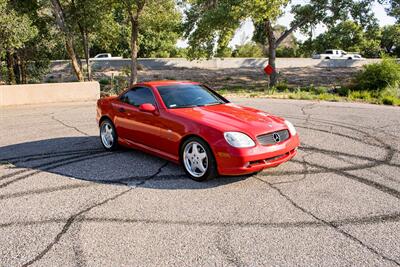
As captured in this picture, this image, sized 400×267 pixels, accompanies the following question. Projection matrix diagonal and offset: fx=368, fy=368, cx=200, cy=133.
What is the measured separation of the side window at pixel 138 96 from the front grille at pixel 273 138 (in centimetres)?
196

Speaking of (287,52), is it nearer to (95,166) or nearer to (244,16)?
(244,16)

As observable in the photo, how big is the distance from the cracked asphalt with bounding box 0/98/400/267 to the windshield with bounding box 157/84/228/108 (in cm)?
105

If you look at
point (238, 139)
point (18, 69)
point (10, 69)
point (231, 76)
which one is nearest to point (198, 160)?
point (238, 139)

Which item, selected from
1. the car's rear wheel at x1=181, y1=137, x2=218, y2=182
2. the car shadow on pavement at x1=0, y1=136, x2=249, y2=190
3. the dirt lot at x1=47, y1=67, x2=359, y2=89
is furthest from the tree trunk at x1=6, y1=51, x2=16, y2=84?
the car's rear wheel at x1=181, y1=137, x2=218, y2=182

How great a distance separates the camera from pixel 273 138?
5191 mm

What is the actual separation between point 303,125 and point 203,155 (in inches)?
201

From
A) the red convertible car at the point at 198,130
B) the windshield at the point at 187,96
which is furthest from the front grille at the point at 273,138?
the windshield at the point at 187,96

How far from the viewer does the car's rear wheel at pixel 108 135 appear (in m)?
6.99

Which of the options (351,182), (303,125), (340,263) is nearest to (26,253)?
(340,263)

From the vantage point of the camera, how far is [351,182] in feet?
17.1

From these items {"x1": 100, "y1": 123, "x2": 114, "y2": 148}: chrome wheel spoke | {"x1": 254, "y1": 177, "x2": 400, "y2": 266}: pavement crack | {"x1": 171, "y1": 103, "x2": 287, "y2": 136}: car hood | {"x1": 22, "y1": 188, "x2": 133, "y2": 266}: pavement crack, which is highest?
{"x1": 171, "y1": 103, "x2": 287, "y2": 136}: car hood

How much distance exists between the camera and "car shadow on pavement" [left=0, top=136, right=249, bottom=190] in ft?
17.6

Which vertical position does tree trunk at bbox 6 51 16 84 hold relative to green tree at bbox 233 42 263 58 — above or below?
below

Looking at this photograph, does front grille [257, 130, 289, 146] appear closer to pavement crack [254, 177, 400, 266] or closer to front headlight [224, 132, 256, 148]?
front headlight [224, 132, 256, 148]
